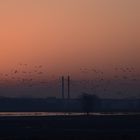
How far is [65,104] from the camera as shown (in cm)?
18100
